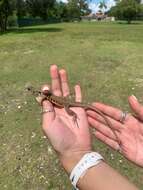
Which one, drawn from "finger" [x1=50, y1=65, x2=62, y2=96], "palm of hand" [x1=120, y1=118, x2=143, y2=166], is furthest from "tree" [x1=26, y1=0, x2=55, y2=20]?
"palm of hand" [x1=120, y1=118, x2=143, y2=166]

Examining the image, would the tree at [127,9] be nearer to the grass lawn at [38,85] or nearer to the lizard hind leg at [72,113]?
the grass lawn at [38,85]

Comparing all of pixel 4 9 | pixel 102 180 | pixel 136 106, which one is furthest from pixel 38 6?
pixel 102 180

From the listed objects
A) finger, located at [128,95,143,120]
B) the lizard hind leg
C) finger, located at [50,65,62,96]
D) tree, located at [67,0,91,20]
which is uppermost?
finger, located at [50,65,62,96]

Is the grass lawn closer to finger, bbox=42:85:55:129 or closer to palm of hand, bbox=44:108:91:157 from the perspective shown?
finger, bbox=42:85:55:129

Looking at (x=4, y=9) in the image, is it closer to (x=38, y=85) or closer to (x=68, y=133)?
(x=38, y=85)

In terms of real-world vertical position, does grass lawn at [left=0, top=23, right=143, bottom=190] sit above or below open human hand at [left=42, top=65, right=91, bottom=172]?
below

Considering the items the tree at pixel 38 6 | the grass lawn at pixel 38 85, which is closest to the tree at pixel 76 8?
the tree at pixel 38 6
